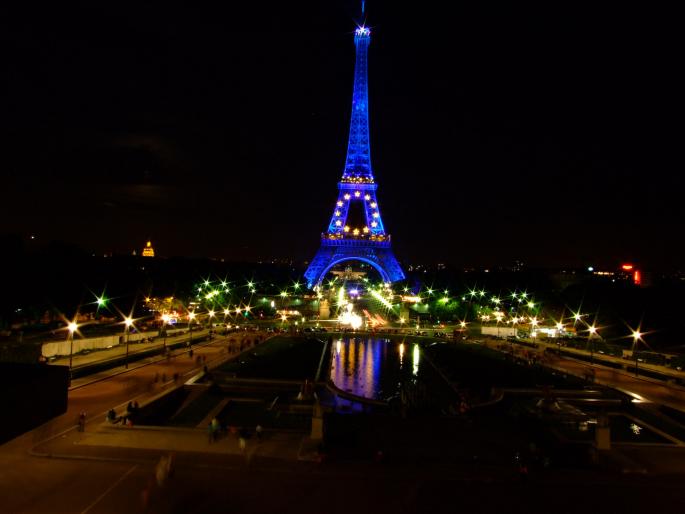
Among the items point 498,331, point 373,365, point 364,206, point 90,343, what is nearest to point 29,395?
point 90,343

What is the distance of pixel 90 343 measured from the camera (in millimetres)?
32531

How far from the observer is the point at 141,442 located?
51.6 feet

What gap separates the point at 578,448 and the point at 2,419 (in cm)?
1582

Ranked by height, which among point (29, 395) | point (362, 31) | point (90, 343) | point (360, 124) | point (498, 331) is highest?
point (362, 31)

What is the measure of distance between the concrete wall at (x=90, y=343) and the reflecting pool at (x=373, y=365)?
45.1 ft

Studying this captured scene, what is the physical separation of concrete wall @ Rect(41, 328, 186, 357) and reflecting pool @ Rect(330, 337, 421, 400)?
13751 millimetres

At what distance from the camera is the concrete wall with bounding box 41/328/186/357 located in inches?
1122

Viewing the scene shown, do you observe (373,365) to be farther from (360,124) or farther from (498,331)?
(360,124)

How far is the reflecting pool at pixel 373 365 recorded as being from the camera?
2789 centimetres

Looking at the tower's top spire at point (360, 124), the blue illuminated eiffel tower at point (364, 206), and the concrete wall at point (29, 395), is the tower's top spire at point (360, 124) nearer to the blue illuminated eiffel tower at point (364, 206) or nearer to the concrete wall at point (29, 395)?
the blue illuminated eiffel tower at point (364, 206)

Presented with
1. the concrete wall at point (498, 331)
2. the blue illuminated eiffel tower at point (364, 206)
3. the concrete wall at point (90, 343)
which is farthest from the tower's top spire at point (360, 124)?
the concrete wall at point (90, 343)

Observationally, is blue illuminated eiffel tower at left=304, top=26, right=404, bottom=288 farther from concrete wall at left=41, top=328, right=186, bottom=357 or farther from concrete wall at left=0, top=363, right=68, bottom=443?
concrete wall at left=0, top=363, right=68, bottom=443

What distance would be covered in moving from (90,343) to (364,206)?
62735mm

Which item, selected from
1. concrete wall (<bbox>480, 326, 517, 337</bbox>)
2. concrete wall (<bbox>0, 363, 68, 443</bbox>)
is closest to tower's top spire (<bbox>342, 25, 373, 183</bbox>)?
concrete wall (<bbox>480, 326, 517, 337</bbox>)
